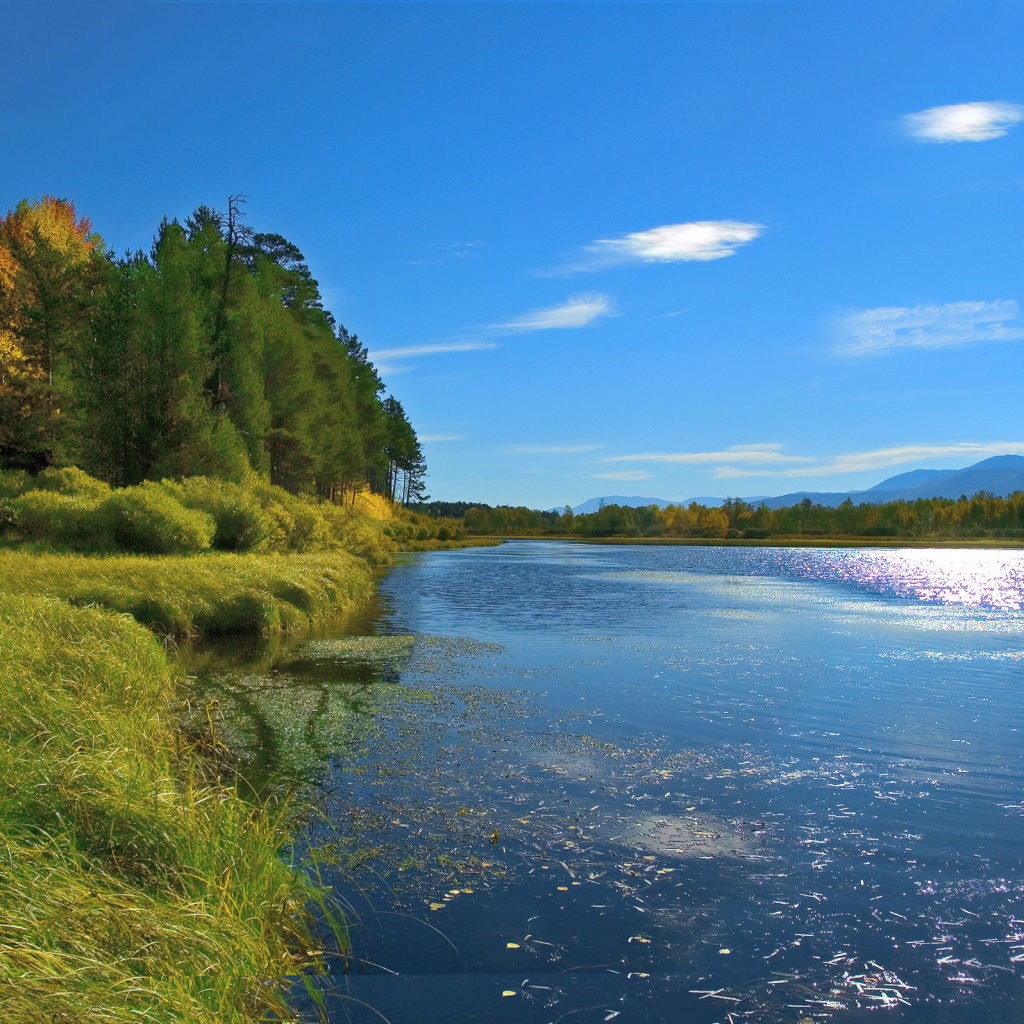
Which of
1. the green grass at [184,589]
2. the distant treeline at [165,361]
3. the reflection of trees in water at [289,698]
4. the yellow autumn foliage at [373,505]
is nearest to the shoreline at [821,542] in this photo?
the yellow autumn foliage at [373,505]

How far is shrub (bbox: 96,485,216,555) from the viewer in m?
22.0

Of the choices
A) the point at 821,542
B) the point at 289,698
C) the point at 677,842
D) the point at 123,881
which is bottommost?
the point at 677,842

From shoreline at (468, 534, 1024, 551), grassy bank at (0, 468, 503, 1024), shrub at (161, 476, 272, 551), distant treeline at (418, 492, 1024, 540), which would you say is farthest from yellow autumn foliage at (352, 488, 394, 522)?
distant treeline at (418, 492, 1024, 540)

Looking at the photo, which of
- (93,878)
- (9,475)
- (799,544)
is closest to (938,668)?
(93,878)

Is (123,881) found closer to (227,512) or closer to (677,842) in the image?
(677,842)

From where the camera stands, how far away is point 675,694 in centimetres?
1346

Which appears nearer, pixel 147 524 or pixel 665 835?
pixel 665 835

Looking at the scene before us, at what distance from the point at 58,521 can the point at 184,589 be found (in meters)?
7.44

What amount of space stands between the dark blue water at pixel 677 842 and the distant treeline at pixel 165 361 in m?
19.0

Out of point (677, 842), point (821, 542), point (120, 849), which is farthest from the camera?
point (821, 542)

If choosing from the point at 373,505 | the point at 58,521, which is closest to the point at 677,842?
the point at 58,521

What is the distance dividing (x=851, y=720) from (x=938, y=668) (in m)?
6.27

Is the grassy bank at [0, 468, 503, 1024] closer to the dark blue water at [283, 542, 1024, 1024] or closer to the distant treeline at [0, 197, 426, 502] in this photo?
the dark blue water at [283, 542, 1024, 1024]

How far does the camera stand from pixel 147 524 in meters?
21.9
